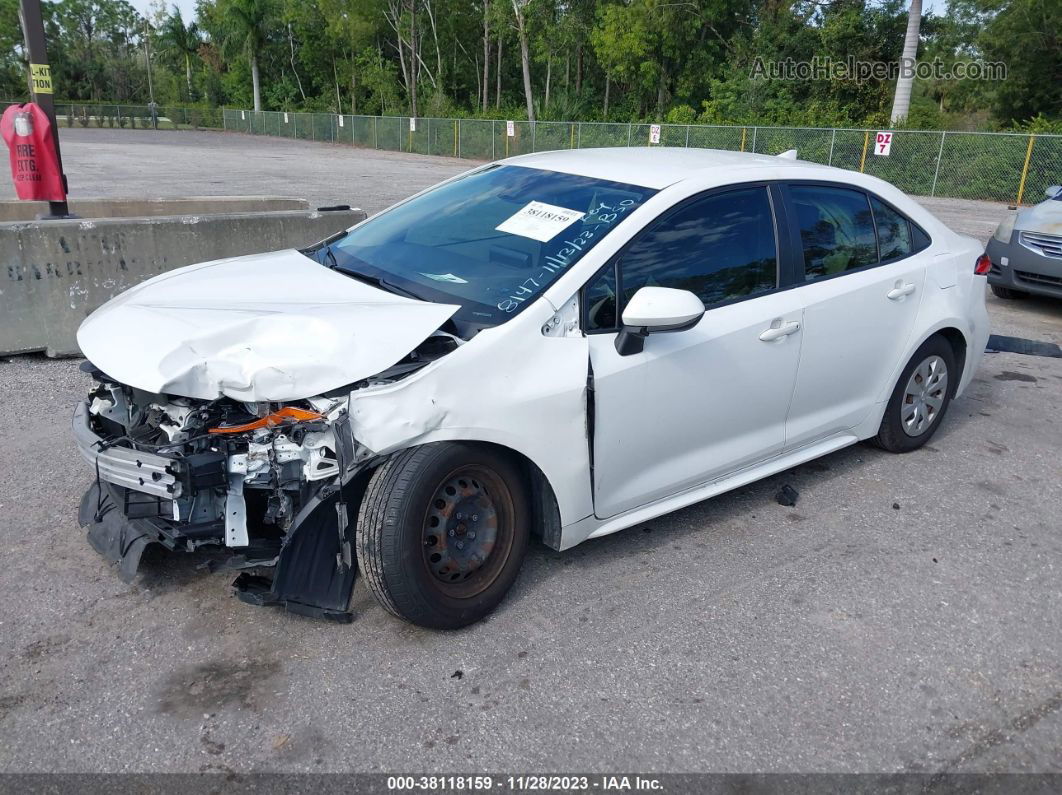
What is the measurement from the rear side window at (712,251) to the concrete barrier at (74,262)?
4692 mm

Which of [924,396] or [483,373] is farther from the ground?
[483,373]

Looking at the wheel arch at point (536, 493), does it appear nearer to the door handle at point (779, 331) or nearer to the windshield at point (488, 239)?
the windshield at point (488, 239)

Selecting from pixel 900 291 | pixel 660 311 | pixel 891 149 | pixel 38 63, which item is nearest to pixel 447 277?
pixel 660 311

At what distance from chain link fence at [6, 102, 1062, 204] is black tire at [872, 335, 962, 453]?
1517cm

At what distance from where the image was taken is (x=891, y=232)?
473cm

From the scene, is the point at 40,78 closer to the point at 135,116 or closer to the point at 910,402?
the point at 910,402

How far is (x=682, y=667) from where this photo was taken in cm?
314

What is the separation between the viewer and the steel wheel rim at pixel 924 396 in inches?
195

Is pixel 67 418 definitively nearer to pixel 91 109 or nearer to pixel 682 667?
pixel 682 667

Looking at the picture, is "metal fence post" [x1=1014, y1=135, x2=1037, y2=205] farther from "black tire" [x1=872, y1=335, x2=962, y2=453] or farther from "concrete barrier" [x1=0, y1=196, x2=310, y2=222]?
"black tire" [x1=872, y1=335, x2=962, y2=453]

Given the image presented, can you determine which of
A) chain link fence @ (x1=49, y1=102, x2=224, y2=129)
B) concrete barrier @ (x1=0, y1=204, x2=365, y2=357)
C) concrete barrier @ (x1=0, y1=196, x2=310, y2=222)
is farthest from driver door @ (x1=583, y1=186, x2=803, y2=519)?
chain link fence @ (x1=49, y1=102, x2=224, y2=129)

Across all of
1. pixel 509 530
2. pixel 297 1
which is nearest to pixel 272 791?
pixel 509 530

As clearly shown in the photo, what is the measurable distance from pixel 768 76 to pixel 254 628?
36372 mm

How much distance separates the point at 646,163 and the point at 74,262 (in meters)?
4.56
